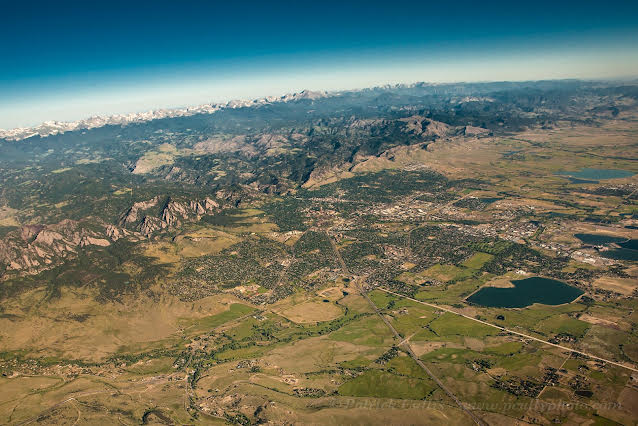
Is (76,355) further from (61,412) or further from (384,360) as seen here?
(384,360)

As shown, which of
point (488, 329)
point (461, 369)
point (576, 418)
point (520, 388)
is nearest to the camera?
point (576, 418)

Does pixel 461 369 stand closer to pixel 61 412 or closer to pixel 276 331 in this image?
pixel 276 331

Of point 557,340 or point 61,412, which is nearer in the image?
point 61,412

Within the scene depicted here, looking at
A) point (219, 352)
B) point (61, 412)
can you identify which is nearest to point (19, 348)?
point (61, 412)

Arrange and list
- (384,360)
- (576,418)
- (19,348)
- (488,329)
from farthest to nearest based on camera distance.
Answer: (19,348), (488,329), (384,360), (576,418)

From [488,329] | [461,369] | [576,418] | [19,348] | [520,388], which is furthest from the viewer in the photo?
[19,348]

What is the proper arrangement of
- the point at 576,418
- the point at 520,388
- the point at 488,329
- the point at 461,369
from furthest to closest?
the point at 488,329
the point at 461,369
the point at 520,388
the point at 576,418

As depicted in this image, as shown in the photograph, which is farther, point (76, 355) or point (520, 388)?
point (76, 355)

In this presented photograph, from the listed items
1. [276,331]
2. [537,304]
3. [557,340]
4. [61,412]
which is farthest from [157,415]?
[537,304]
